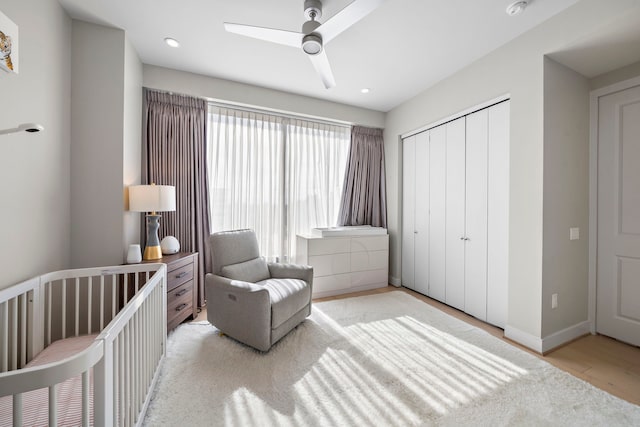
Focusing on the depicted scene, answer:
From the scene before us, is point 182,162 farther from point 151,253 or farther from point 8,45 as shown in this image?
point 8,45

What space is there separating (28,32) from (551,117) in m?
3.68

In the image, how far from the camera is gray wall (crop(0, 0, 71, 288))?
1.40 m

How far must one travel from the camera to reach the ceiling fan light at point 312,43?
174 centimetres

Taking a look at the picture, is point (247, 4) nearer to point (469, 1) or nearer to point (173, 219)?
point (469, 1)

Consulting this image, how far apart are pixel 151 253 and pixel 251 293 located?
107cm

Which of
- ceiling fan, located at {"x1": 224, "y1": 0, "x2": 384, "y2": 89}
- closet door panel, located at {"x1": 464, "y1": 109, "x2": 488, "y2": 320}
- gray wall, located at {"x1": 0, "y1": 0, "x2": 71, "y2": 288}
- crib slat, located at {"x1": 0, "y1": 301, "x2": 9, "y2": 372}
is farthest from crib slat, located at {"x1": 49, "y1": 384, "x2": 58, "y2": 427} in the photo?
closet door panel, located at {"x1": 464, "y1": 109, "x2": 488, "y2": 320}

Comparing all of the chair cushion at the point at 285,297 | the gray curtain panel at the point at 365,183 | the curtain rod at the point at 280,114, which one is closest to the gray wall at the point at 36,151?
the curtain rod at the point at 280,114

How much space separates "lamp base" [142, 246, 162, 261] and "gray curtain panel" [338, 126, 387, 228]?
2253 millimetres

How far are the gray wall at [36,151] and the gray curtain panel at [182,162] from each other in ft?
2.41

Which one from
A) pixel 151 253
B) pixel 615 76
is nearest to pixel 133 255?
pixel 151 253

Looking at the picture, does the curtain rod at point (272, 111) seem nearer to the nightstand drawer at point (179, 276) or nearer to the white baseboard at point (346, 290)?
the nightstand drawer at point (179, 276)

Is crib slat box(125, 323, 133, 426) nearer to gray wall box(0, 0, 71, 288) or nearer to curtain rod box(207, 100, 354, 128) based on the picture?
gray wall box(0, 0, 71, 288)

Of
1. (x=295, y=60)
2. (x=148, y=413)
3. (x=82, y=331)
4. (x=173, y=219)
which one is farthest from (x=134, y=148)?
(x=148, y=413)

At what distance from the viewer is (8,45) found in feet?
4.42
